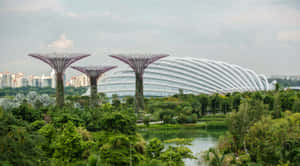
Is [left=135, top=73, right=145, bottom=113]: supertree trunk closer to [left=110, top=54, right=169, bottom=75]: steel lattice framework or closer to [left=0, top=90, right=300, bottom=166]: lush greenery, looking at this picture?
[left=110, top=54, right=169, bottom=75]: steel lattice framework

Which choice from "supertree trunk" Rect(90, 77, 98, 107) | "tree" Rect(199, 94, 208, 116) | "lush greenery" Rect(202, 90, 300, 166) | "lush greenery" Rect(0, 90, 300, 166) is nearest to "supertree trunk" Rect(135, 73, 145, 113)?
"supertree trunk" Rect(90, 77, 98, 107)

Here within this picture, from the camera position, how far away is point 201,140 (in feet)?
127

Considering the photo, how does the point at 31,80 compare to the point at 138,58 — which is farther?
A: the point at 31,80

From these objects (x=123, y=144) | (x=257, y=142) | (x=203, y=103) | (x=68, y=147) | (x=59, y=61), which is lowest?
(x=257, y=142)

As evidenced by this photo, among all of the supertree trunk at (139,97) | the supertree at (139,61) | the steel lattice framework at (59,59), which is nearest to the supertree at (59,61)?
the steel lattice framework at (59,59)

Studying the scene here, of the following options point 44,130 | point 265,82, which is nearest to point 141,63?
point 44,130

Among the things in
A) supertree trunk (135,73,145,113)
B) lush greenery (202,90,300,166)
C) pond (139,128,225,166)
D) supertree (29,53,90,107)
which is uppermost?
supertree (29,53,90,107)

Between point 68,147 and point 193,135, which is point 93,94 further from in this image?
point 68,147

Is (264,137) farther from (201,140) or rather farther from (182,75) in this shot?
(182,75)

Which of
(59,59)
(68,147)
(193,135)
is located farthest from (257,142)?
(59,59)

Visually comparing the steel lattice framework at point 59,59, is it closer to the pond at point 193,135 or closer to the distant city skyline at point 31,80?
the pond at point 193,135

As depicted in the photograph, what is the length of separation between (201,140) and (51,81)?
135707mm

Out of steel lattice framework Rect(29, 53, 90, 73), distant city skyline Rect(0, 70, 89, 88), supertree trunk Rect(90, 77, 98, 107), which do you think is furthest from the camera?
distant city skyline Rect(0, 70, 89, 88)

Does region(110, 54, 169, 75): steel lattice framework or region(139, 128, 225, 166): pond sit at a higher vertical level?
region(110, 54, 169, 75): steel lattice framework
